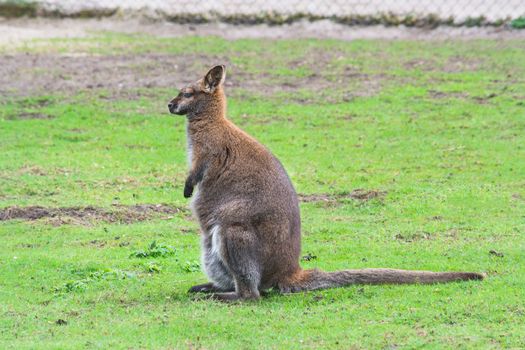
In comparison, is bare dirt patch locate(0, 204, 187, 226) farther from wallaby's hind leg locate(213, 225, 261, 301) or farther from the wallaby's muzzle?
wallaby's hind leg locate(213, 225, 261, 301)

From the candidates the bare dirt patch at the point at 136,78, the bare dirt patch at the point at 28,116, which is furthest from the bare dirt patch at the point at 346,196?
the bare dirt patch at the point at 28,116

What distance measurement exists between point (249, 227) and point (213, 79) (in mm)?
1348

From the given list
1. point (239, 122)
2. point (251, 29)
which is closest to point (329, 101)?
point (239, 122)

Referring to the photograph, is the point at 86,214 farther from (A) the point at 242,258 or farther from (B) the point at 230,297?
(A) the point at 242,258

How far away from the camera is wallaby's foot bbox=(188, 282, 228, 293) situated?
779cm

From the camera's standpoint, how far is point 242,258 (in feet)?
24.3

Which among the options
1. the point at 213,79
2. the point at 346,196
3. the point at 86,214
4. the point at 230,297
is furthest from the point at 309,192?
the point at 230,297

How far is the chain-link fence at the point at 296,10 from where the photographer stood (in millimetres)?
18531

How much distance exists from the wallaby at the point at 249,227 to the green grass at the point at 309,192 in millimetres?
130

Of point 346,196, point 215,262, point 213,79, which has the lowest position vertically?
point 346,196

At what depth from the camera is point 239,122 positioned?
14.1 m

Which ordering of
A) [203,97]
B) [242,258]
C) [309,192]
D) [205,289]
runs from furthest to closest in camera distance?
[309,192]
[203,97]
[205,289]
[242,258]

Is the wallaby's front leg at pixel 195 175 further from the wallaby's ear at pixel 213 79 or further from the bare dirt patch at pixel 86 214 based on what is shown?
the bare dirt patch at pixel 86 214

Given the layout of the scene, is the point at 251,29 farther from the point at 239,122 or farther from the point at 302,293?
the point at 302,293
